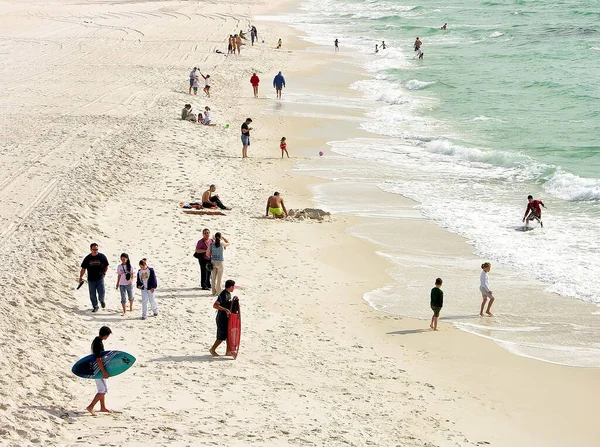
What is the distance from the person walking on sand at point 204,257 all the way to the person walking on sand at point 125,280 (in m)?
1.67

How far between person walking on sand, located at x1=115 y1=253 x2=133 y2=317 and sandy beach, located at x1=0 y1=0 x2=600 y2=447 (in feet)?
0.88

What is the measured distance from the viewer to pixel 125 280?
13188 millimetres

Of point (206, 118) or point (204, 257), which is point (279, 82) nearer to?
point (206, 118)

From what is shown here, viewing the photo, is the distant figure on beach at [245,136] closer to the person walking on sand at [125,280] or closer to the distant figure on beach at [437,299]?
the distant figure on beach at [437,299]

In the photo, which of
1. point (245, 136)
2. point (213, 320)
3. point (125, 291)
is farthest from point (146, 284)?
point (245, 136)

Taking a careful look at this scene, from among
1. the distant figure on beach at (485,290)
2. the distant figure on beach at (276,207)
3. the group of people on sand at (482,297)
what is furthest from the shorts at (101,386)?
the distant figure on beach at (276,207)

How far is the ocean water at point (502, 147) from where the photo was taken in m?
16.5

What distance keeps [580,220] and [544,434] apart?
10.6 m

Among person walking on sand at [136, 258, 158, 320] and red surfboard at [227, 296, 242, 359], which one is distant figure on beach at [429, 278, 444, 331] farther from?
person walking on sand at [136, 258, 158, 320]

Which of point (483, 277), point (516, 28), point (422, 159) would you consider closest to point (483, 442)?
point (483, 277)

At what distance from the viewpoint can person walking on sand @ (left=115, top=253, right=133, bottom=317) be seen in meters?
13.1

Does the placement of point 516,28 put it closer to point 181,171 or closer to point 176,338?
point 181,171

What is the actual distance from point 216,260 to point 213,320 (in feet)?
3.76

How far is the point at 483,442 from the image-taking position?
421 inches
